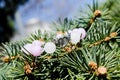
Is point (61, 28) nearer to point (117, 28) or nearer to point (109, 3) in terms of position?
point (117, 28)

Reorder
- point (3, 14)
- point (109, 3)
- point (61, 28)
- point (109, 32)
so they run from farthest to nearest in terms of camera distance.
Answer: point (3, 14), point (109, 3), point (61, 28), point (109, 32)

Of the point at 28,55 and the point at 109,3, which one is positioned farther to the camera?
the point at 109,3

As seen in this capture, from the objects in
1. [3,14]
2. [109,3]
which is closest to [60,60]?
[109,3]

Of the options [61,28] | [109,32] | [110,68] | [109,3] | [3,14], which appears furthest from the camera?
[3,14]

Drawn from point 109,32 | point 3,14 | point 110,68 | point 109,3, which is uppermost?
point 3,14

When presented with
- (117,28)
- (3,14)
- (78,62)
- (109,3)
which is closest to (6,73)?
(78,62)

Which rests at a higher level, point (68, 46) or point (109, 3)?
point (109, 3)
